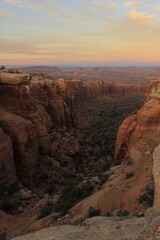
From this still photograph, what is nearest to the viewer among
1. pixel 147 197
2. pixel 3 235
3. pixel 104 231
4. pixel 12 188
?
pixel 104 231

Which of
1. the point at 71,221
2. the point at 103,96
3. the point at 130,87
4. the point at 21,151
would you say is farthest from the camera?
the point at 130,87

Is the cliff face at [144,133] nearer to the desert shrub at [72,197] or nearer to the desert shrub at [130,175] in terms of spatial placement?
the desert shrub at [130,175]

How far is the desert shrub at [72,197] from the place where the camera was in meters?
19.6

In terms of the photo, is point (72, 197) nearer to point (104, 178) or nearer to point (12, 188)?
point (104, 178)

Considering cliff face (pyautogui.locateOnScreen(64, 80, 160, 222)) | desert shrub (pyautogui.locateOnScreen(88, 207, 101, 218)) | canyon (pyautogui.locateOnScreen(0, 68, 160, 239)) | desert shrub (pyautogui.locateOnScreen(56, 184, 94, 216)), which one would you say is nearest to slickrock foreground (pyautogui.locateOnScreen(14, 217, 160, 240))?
canyon (pyautogui.locateOnScreen(0, 68, 160, 239))

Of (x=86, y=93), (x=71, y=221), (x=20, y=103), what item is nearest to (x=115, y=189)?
(x=71, y=221)

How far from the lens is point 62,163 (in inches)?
1475

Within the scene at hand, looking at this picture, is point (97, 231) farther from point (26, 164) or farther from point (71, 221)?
point (26, 164)

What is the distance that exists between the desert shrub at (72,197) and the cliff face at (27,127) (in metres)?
5.61

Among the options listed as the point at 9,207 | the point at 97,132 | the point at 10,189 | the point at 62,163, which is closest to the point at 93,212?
the point at 9,207

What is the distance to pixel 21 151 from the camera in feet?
94.0

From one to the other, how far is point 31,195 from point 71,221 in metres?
10.3

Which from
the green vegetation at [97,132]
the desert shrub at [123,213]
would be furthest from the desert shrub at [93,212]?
the green vegetation at [97,132]

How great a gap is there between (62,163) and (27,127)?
28.1 feet
